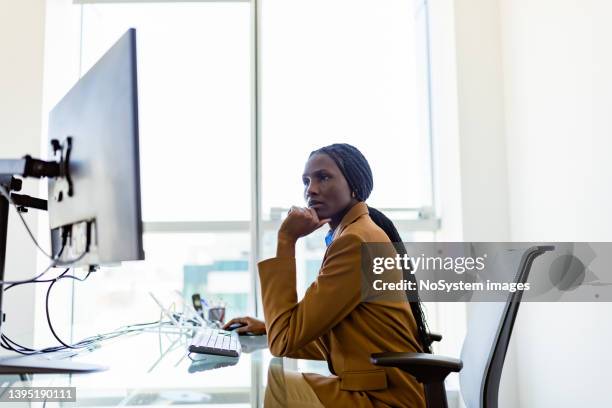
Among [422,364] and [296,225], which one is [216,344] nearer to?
[296,225]

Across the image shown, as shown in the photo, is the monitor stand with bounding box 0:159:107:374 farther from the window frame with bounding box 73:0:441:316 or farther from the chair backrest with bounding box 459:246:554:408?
the window frame with bounding box 73:0:441:316

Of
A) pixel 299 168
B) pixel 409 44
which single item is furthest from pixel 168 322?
pixel 409 44

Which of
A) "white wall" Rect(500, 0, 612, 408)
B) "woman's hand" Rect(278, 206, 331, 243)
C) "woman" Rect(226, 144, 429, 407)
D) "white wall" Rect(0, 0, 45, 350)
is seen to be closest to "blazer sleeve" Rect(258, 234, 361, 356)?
"woman" Rect(226, 144, 429, 407)

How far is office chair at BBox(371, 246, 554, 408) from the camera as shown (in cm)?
97

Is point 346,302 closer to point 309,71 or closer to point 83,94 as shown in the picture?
point 83,94

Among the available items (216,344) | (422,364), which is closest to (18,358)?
(216,344)

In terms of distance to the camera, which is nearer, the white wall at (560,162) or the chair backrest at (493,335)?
the chair backrest at (493,335)

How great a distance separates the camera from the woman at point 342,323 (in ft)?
3.49

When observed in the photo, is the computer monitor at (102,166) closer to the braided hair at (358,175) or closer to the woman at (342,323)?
the woman at (342,323)

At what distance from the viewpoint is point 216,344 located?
1332 millimetres

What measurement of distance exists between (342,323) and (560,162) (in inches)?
45.8

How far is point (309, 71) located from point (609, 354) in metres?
1.84

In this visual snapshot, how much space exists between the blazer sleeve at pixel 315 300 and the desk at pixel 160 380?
0.41ft

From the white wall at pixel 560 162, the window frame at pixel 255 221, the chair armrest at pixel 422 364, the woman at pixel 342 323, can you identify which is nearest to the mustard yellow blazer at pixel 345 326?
the woman at pixel 342 323
